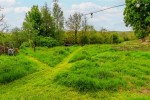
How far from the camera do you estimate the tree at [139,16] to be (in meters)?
56.7

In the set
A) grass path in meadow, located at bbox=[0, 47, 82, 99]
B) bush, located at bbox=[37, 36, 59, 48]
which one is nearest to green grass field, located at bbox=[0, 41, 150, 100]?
grass path in meadow, located at bbox=[0, 47, 82, 99]

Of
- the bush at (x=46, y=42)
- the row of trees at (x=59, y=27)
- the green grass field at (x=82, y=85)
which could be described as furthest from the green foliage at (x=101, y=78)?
the bush at (x=46, y=42)

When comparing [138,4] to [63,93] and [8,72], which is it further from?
[63,93]

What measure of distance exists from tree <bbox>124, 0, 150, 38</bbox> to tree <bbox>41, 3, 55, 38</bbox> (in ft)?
51.6

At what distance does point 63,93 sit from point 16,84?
453cm

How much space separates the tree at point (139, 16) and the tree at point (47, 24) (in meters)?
15.7

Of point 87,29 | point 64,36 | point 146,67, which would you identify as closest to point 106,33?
point 87,29

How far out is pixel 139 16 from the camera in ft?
187

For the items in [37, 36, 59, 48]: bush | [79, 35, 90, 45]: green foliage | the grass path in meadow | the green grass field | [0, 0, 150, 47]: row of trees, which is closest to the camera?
the green grass field

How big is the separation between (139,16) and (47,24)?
751 inches

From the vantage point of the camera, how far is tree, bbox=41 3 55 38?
6469cm

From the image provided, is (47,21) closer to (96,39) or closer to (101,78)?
(96,39)

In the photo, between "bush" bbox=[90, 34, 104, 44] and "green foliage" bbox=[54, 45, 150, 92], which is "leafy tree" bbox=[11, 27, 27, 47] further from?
"green foliage" bbox=[54, 45, 150, 92]

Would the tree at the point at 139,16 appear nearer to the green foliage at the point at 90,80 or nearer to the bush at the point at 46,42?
the bush at the point at 46,42
